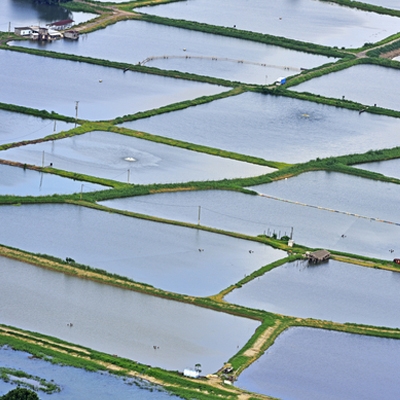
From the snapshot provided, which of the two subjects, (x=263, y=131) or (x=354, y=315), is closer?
(x=354, y=315)

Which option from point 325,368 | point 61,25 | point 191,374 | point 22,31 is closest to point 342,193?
point 325,368

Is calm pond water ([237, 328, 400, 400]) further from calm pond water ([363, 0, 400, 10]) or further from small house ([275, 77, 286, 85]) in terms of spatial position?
calm pond water ([363, 0, 400, 10])

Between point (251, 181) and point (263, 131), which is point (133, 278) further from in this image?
point (263, 131)

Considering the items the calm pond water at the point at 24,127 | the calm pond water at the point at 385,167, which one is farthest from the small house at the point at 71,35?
the calm pond water at the point at 385,167

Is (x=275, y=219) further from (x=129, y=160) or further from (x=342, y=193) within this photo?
(x=129, y=160)

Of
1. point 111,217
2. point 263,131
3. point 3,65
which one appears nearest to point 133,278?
point 111,217

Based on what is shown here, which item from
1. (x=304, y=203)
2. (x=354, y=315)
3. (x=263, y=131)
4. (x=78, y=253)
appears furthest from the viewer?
(x=263, y=131)
